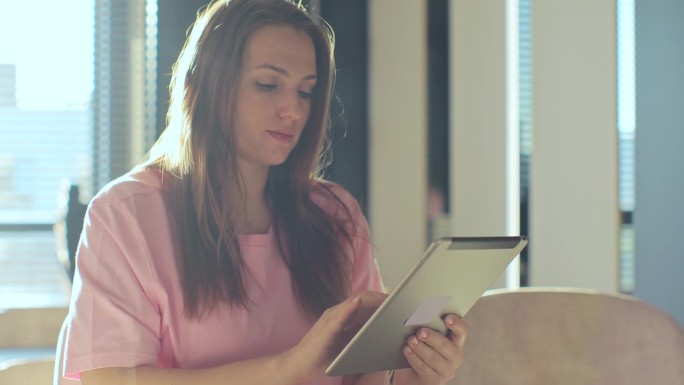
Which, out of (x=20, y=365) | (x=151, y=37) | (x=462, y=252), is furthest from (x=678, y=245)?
(x=151, y=37)

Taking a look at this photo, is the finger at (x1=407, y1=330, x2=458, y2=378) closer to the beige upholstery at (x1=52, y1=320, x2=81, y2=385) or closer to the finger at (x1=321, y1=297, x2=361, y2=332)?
the finger at (x1=321, y1=297, x2=361, y2=332)

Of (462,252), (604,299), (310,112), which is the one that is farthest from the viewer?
(310,112)

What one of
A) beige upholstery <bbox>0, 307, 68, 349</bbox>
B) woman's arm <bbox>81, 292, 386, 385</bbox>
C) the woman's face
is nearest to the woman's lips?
the woman's face

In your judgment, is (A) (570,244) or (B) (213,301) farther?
(A) (570,244)

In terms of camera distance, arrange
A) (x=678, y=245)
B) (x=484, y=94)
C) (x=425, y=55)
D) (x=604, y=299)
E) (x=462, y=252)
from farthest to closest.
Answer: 1. (x=425, y=55)
2. (x=484, y=94)
3. (x=678, y=245)
4. (x=604, y=299)
5. (x=462, y=252)

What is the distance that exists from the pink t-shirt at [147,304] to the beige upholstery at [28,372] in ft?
0.98

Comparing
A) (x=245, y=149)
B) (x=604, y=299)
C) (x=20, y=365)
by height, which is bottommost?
(x=20, y=365)

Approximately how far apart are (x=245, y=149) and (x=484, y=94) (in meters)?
1.71

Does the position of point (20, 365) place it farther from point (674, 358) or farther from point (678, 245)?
point (678, 245)

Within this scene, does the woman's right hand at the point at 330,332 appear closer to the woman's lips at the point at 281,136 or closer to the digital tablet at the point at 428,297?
the digital tablet at the point at 428,297

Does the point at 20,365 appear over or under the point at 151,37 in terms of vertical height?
under

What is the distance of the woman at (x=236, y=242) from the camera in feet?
3.37

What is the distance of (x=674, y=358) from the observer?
3.84 ft

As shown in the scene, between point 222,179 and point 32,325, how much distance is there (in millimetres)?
1015
